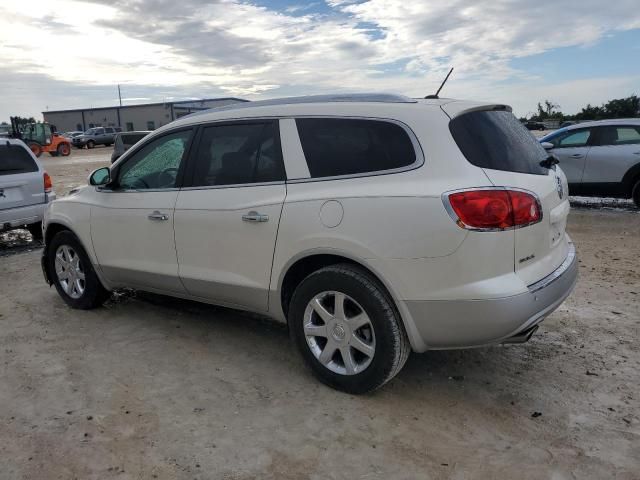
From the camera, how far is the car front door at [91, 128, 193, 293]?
13.9 feet

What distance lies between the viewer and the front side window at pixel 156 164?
4.28 meters

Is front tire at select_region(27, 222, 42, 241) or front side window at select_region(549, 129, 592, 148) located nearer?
front tire at select_region(27, 222, 42, 241)

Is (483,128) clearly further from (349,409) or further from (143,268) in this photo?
(143,268)

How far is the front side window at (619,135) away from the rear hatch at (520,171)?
23.3 feet

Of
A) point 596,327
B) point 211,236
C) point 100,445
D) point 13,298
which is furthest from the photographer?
point 13,298

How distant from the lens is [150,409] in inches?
132

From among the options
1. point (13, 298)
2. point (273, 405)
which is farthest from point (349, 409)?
point (13, 298)

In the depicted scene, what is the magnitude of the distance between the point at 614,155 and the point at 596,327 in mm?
6211

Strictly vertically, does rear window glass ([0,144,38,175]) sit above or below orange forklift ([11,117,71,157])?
below

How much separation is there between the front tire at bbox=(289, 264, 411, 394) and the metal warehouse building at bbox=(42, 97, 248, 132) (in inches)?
2456

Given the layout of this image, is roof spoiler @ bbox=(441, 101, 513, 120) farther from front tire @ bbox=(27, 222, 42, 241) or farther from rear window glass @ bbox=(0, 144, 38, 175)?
front tire @ bbox=(27, 222, 42, 241)

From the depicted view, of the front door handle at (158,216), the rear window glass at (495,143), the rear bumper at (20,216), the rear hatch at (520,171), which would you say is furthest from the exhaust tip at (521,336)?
the rear bumper at (20,216)

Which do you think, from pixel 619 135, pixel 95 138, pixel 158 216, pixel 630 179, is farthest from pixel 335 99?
pixel 95 138

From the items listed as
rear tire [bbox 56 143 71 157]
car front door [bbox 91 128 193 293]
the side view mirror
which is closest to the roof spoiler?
car front door [bbox 91 128 193 293]
